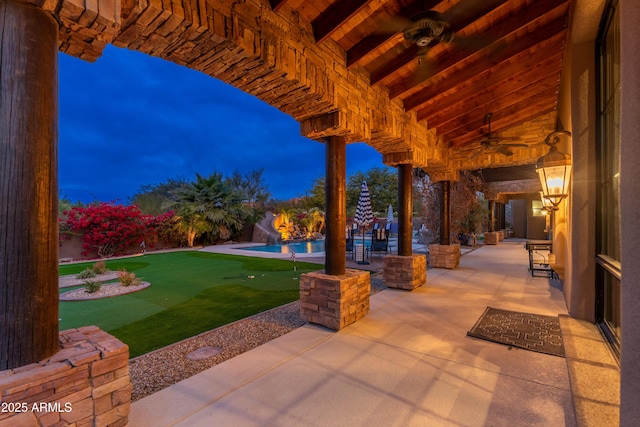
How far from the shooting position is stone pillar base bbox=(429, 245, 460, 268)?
798cm

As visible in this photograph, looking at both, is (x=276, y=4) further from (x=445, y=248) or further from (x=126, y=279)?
(x=445, y=248)

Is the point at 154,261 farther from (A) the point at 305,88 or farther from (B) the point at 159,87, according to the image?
(B) the point at 159,87

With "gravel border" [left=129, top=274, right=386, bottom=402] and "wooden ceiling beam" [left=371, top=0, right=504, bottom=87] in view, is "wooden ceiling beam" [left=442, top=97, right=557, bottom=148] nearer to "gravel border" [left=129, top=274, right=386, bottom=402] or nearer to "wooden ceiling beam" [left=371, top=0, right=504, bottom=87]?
"wooden ceiling beam" [left=371, top=0, right=504, bottom=87]

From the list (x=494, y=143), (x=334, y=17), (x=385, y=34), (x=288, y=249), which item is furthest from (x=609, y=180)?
(x=288, y=249)

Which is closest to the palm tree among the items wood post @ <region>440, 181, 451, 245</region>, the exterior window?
wood post @ <region>440, 181, 451, 245</region>

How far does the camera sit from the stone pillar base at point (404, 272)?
226 inches

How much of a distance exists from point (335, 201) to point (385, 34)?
2.04 m

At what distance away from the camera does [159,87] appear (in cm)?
13025

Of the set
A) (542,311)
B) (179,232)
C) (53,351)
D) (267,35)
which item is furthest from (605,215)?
(179,232)

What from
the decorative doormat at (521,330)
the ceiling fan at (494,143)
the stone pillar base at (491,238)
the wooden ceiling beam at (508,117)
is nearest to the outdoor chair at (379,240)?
the wooden ceiling beam at (508,117)

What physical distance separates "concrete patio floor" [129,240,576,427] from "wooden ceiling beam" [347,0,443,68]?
3.36 meters

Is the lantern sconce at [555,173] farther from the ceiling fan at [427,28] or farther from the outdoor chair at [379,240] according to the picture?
the outdoor chair at [379,240]

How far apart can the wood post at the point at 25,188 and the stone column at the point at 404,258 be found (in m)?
5.17

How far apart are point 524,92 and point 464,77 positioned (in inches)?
80.6
